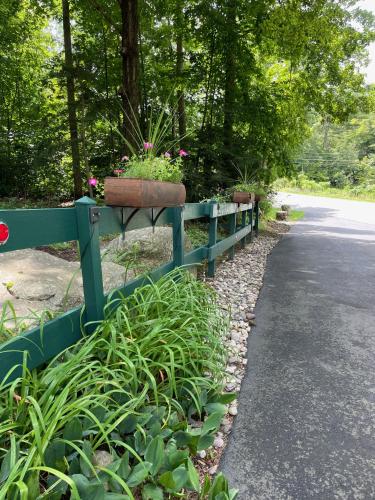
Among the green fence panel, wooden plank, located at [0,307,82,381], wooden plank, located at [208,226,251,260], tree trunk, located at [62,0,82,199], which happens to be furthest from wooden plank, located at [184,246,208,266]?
tree trunk, located at [62,0,82,199]

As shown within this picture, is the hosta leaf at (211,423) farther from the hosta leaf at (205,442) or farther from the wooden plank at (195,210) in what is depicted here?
the wooden plank at (195,210)

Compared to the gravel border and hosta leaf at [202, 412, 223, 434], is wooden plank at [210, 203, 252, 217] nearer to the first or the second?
the gravel border

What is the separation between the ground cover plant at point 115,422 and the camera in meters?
1.09

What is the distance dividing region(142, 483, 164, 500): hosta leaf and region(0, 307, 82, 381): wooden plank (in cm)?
64

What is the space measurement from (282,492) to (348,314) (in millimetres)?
2406

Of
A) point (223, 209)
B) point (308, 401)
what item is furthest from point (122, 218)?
point (223, 209)

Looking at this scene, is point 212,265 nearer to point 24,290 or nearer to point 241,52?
point 24,290

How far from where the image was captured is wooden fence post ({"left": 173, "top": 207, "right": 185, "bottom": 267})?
2898mm

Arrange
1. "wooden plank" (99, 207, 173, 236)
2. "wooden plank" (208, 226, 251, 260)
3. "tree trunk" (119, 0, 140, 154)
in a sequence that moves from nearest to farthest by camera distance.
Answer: "wooden plank" (99, 207, 173, 236) < "wooden plank" (208, 226, 251, 260) < "tree trunk" (119, 0, 140, 154)

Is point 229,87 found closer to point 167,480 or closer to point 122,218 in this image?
point 122,218

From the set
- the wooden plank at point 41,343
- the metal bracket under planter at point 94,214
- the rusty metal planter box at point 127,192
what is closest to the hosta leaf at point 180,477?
the wooden plank at point 41,343

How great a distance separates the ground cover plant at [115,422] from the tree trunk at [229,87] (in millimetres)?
6564

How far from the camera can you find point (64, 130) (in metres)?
8.95

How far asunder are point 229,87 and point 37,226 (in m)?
8.23
